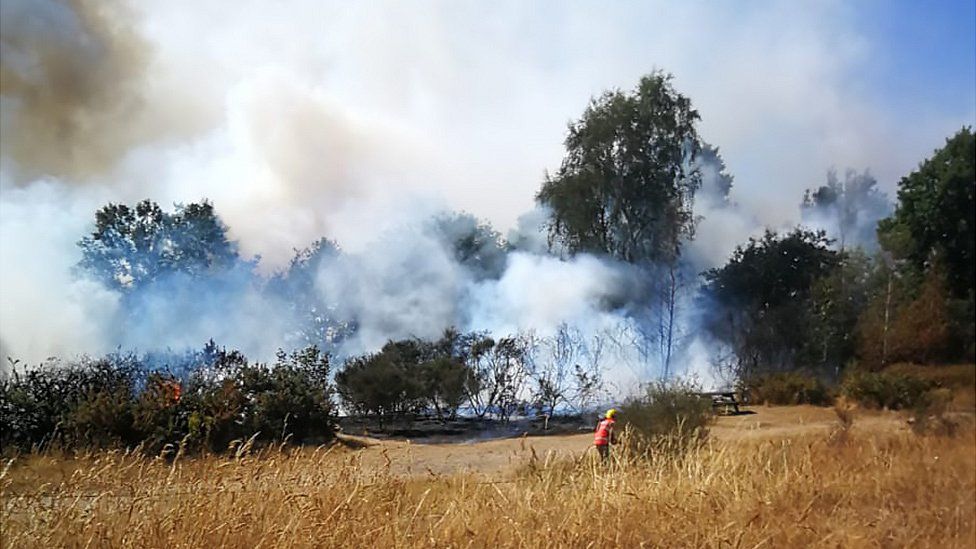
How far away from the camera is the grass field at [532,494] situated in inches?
114

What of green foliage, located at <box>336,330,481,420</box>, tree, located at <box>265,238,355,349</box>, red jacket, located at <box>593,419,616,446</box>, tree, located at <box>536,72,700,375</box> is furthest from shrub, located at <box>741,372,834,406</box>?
tree, located at <box>265,238,355,349</box>

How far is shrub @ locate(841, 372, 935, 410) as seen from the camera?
5340mm

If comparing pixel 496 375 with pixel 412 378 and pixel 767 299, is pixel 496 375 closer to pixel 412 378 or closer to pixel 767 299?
pixel 412 378

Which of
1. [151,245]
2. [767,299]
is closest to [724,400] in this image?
[767,299]

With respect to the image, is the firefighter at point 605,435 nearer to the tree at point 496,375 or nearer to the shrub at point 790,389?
the tree at point 496,375

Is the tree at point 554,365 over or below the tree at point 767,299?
below

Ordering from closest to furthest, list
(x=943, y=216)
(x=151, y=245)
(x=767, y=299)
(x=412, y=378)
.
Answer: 1. (x=151, y=245)
2. (x=412, y=378)
3. (x=943, y=216)
4. (x=767, y=299)

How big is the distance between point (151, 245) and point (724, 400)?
4.41m

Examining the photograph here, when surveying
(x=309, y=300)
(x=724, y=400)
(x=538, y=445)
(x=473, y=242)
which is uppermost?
(x=473, y=242)

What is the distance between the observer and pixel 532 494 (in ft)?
13.1

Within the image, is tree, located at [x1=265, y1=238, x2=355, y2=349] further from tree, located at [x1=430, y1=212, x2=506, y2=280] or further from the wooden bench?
the wooden bench

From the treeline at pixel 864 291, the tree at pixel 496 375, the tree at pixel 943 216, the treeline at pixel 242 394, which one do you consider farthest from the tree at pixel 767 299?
the treeline at pixel 242 394

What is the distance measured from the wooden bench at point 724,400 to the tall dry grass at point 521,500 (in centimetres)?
56

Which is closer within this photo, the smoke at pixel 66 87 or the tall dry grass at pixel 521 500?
the tall dry grass at pixel 521 500
